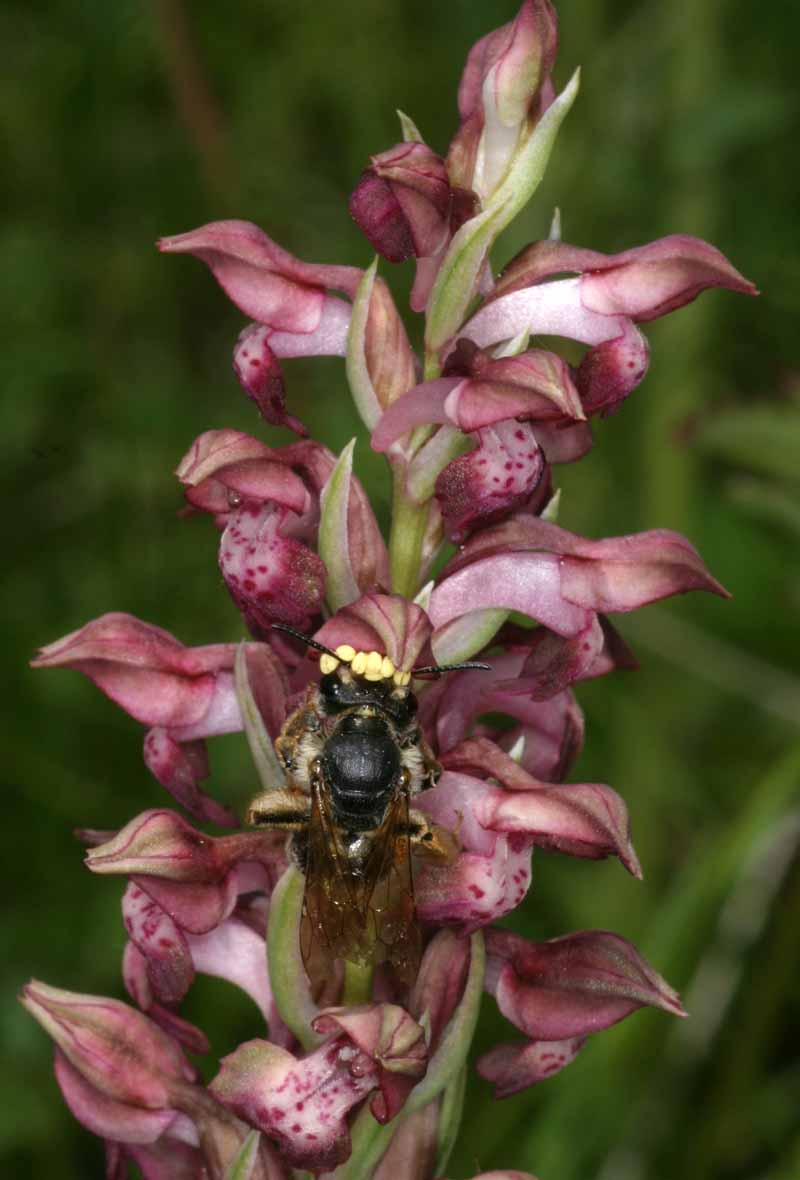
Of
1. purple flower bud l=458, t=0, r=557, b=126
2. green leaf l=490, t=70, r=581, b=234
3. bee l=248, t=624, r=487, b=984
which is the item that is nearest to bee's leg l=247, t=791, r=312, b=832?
bee l=248, t=624, r=487, b=984

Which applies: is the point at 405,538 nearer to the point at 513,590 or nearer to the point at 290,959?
the point at 513,590

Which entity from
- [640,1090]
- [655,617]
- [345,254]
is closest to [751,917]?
[640,1090]

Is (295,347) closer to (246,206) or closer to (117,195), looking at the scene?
(246,206)

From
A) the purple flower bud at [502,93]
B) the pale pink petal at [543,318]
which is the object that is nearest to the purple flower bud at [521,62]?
the purple flower bud at [502,93]

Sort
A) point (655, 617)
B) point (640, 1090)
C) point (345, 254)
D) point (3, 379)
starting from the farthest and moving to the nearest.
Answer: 1. point (345, 254)
2. point (3, 379)
3. point (655, 617)
4. point (640, 1090)

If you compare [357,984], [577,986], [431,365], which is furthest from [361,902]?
[431,365]
